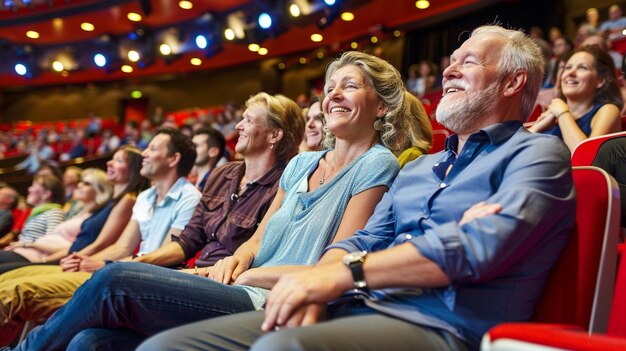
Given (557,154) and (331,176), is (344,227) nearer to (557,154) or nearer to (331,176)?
(331,176)

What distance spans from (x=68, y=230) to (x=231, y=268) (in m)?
1.97

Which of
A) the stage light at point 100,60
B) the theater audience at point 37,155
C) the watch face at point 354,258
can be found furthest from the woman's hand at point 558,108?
the stage light at point 100,60

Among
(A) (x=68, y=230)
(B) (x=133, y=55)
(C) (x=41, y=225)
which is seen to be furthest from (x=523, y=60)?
(B) (x=133, y=55)

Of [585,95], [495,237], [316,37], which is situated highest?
[316,37]

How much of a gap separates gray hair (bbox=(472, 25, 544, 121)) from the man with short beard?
111 millimetres

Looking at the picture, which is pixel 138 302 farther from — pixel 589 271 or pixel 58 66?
pixel 58 66

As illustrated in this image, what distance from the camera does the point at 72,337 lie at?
123 cm

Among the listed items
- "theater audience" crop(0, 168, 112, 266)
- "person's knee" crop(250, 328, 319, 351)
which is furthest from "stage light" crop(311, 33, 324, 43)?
"person's knee" crop(250, 328, 319, 351)

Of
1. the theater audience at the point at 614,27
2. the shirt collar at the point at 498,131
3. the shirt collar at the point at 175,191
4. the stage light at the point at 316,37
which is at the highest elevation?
the stage light at the point at 316,37

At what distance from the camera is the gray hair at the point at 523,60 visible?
3.94 ft

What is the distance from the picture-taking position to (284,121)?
2137 millimetres

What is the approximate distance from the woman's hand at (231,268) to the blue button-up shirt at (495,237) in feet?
1.61

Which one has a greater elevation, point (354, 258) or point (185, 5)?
point (185, 5)

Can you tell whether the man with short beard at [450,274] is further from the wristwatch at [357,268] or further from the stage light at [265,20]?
the stage light at [265,20]
